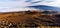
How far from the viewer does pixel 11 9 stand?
0.99 m

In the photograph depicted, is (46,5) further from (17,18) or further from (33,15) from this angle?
(17,18)

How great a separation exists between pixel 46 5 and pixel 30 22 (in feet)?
0.65

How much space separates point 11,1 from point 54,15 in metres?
0.38

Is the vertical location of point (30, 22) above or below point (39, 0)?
below

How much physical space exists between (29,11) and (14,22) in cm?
16

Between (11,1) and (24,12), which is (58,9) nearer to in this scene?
(24,12)

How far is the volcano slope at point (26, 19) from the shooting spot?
1007mm

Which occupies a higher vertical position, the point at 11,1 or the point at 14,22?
the point at 11,1

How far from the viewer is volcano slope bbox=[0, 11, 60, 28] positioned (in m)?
1.01

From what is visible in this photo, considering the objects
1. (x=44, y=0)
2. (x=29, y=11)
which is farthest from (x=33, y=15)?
(x=44, y=0)

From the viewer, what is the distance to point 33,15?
1014 mm

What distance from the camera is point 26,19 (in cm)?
101

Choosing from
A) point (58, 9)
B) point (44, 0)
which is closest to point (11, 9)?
point (44, 0)

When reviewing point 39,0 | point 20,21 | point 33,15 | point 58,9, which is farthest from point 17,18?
point 58,9
